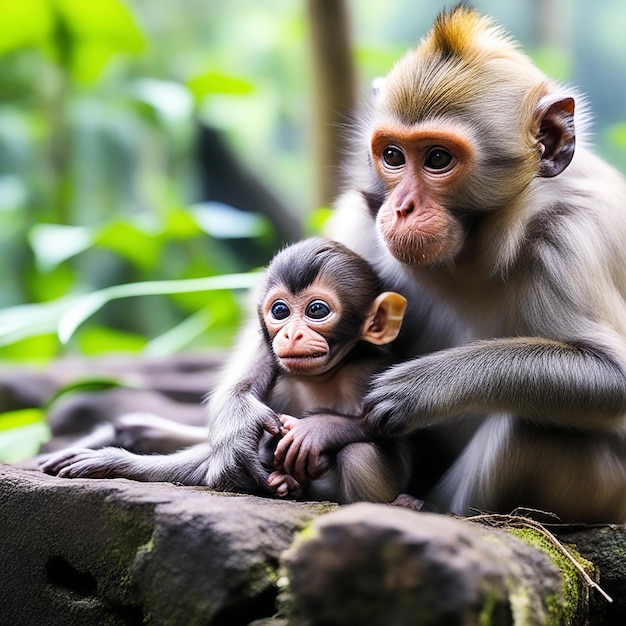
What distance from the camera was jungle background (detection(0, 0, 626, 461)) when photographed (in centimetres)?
846

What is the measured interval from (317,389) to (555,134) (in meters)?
1.49

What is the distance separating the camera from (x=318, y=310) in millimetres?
3859

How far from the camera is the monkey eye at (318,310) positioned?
3857mm

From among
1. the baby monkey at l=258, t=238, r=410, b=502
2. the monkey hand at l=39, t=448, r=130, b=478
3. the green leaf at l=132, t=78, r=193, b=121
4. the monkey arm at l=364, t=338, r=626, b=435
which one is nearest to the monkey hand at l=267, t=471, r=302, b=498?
the baby monkey at l=258, t=238, r=410, b=502

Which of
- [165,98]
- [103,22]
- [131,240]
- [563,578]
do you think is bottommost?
[131,240]

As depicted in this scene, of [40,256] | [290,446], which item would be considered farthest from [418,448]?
[40,256]

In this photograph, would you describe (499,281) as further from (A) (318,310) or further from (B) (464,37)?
(B) (464,37)

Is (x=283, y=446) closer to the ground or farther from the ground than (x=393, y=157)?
closer to the ground

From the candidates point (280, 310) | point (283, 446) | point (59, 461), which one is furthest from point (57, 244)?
point (283, 446)

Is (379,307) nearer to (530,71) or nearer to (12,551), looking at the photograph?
(530,71)

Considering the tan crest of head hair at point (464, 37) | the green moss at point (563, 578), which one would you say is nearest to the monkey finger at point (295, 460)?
the green moss at point (563, 578)

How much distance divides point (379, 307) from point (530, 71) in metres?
1.23

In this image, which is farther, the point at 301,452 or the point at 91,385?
the point at 91,385

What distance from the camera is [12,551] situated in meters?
3.60
